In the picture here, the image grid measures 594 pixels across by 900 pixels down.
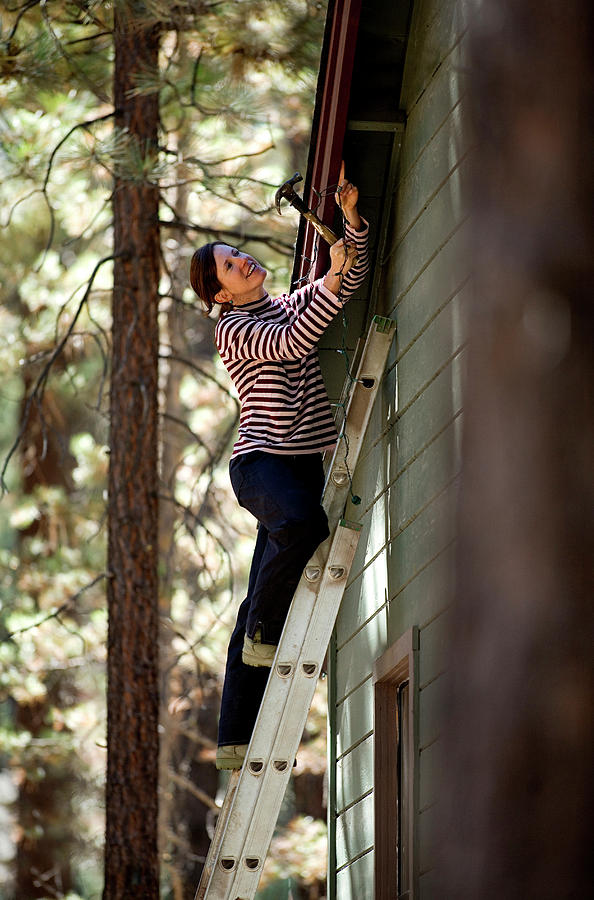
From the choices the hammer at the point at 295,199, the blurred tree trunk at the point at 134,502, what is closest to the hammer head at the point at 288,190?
the hammer at the point at 295,199

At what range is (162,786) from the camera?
551 inches

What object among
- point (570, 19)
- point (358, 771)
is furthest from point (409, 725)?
point (570, 19)

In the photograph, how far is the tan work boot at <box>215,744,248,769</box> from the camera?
4.46m

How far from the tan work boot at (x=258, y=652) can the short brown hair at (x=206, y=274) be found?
131cm

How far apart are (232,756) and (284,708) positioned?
54 cm

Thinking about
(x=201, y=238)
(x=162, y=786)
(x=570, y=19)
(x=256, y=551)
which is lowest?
(x=570, y=19)

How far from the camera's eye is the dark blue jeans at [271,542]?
4191mm

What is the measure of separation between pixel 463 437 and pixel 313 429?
247 cm

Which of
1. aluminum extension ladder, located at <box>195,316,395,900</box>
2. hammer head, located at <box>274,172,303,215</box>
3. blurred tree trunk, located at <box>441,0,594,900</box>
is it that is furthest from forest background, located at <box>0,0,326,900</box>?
blurred tree trunk, located at <box>441,0,594,900</box>

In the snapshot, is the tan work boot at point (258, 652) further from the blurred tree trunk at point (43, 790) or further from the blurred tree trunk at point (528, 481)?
the blurred tree trunk at point (43, 790)

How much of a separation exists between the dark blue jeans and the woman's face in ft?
2.22

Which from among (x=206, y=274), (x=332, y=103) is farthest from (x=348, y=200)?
(x=206, y=274)

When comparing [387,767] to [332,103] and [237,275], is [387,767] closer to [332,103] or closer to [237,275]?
[237,275]

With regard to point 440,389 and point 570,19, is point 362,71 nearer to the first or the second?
point 440,389
